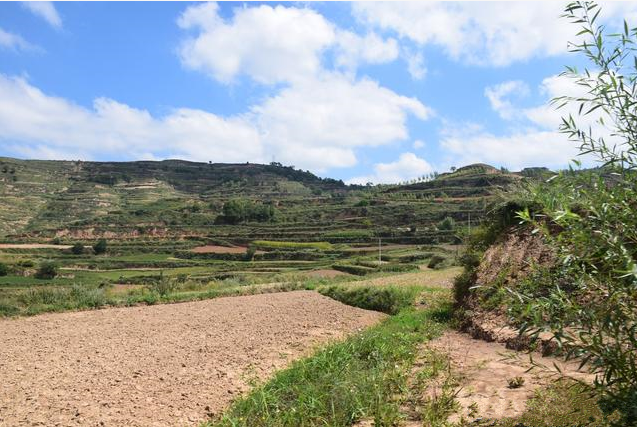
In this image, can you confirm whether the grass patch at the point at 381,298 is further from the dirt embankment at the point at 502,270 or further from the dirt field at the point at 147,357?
the dirt embankment at the point at 502,270

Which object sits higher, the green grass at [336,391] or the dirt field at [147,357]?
the green grass at [336,391]

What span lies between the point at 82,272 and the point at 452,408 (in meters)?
50.1

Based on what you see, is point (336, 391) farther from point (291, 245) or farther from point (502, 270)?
point (291, 245)

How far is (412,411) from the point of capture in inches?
230

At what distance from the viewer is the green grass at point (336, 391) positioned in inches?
229

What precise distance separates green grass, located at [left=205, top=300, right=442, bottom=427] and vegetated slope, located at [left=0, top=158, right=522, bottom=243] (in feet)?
167

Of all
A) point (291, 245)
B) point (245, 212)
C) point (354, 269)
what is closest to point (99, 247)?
point (291, 245)

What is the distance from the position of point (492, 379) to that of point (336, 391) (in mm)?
2219

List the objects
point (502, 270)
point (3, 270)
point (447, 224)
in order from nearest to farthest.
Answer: point (502, 270)
point (3, 270)
point (447, 224)

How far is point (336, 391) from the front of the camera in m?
6.34

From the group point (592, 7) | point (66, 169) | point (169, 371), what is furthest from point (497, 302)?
point (66, 169)

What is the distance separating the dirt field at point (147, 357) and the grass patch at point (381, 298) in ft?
2.43

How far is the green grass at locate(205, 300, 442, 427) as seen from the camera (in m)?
5.82

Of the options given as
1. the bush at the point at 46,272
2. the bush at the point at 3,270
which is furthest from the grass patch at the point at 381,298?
the bush at the point at 3,270
